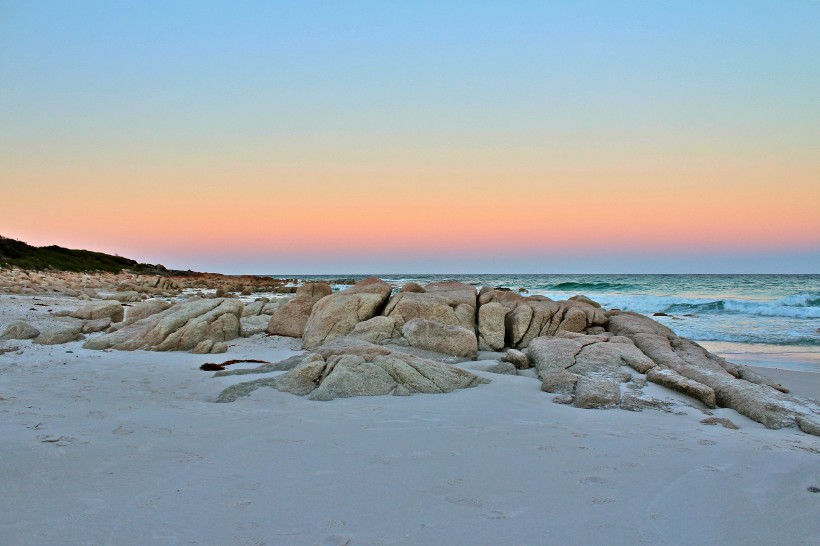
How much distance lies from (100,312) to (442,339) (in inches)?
383

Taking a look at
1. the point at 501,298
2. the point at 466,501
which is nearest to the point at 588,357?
the point at 501,298

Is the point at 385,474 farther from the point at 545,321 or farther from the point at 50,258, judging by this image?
the point at 50,258

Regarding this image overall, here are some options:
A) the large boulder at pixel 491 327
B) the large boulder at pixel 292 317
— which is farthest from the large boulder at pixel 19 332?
the large boulder at pixel 491 327

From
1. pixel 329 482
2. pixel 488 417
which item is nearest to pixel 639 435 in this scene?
pixel 488 417

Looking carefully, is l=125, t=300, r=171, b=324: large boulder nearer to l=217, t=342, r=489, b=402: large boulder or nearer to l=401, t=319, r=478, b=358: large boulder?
l=401, t=319, r=478, b=358: large boulder

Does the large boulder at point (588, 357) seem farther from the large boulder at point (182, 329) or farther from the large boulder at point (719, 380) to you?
the large boulder at point (182, 329)

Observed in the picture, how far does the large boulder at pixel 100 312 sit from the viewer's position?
13.7 m

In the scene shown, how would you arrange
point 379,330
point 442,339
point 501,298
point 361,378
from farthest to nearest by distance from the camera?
point 501,298
point 379,330
point 442,339
point 361,378

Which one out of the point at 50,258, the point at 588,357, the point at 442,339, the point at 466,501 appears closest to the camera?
the point at 466,501

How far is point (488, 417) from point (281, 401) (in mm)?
2625

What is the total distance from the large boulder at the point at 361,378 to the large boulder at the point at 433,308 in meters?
3.37

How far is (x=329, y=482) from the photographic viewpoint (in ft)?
12.5

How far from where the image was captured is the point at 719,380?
759 cm

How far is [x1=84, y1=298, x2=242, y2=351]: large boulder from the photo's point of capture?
10391 mm
